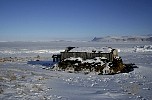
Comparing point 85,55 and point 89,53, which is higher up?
point 89,53

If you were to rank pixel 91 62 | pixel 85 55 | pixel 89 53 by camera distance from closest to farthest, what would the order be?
pixel 91 62, pixel 89 53, pixel 85 55

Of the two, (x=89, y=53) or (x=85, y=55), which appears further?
(x=85, y=55)

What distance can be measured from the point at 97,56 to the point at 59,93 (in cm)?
1522

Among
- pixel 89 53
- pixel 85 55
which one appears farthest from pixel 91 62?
pixel 85 55

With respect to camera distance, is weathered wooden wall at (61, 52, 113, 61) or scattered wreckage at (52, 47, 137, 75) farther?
weathered wooden wall at (61, 52, 113, 61)

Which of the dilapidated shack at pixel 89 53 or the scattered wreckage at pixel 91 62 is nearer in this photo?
the scattered wreckage at pixel 91 62

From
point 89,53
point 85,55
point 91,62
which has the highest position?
point 89,53

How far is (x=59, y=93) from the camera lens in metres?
14.2

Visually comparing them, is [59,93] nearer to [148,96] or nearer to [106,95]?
[106,95]

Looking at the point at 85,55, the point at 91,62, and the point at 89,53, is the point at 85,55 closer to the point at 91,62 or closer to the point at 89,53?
the point at 89,53

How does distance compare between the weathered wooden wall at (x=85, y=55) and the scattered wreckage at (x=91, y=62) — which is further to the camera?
the weathered wooden wall at (x=85, y=55)

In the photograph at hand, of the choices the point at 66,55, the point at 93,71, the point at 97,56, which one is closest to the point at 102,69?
the point at 93,71

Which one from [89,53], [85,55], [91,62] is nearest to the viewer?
[91,62]

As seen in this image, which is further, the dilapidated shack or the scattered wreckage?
the dilapidated shack
